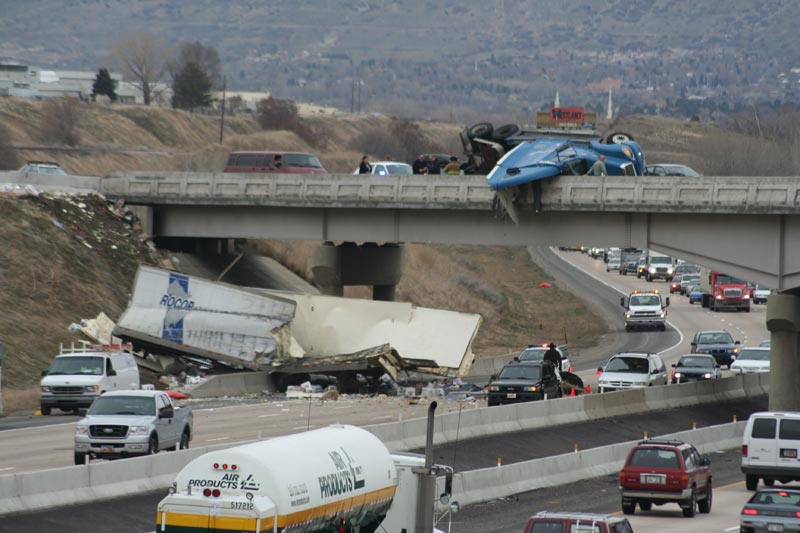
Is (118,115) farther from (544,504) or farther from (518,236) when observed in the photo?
(544,504)

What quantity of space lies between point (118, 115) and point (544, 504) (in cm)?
13783

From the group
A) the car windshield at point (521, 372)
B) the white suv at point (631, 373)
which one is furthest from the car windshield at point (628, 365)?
the car windshield at point (521, 372)

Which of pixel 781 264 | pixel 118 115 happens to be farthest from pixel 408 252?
pixel 118 115

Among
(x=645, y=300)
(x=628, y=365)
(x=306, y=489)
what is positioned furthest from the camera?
(x=645, y=300)

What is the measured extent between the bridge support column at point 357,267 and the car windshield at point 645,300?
18.1 meters

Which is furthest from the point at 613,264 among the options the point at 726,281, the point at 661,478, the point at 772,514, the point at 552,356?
the point at 772,514

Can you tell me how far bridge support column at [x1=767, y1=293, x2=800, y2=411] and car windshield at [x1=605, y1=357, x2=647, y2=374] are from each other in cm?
413

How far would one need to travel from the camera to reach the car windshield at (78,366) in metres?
39.9

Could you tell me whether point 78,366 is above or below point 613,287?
below

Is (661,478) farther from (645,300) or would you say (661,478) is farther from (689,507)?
(645,300)

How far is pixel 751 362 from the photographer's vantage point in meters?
56.6

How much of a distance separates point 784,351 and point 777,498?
905 inches

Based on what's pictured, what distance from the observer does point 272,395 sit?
162 ft

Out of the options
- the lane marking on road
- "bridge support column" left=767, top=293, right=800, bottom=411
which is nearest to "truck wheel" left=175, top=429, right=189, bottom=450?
"bridge support column" left=767, top=293, right=800, bottom=411
